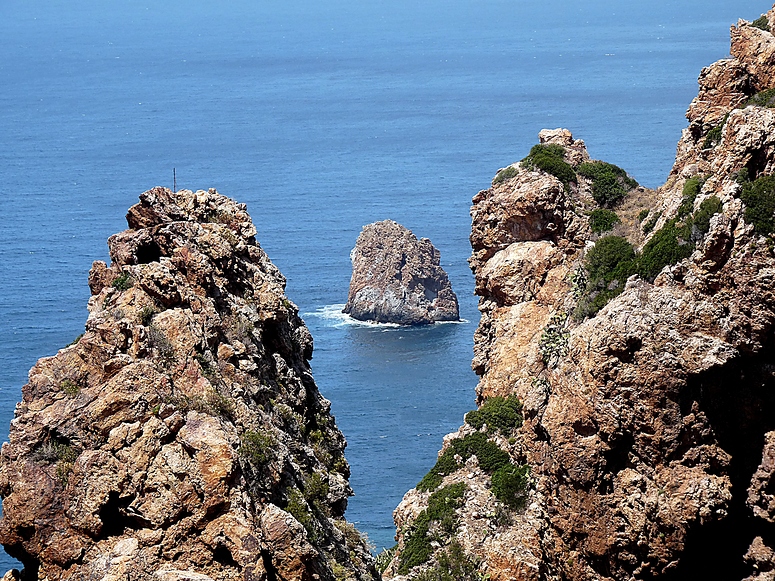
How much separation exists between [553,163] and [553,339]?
10.1 metres

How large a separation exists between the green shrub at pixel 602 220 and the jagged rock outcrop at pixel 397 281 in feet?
377

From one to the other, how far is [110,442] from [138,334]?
4.08 meters

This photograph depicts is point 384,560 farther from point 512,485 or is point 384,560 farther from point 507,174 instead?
point 507,174

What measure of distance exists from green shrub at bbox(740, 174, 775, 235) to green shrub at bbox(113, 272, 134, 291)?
66.4ft

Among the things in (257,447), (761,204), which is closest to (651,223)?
(761,204)

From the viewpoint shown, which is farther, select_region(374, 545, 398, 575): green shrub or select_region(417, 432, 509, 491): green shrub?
select_region(374, 545, 398, 575): green shrub

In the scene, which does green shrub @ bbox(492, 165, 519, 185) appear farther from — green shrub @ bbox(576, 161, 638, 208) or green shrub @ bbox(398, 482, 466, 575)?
green shrub @ bbox(398, 482, 466, 575)

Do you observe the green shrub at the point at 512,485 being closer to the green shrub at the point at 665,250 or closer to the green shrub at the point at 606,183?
the green shrub at the point at 665,250

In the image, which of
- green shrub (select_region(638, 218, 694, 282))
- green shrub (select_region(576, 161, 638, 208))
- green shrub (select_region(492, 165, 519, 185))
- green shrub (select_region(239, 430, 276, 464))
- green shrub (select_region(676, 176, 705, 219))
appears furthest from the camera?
green shrub (select_region(492, 165, 519, 185))

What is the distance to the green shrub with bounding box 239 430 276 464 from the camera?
30109mm

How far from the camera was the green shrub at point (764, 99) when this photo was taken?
4623 centimetres

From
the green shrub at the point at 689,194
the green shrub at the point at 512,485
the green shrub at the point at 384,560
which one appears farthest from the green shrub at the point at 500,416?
the green shrub at the point at 689,194

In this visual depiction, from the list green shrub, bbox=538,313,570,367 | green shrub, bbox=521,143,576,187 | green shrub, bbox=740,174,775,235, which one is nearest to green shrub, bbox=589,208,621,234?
green shrub, bbox=521,143,576,187

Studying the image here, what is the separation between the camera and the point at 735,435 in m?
40.3
